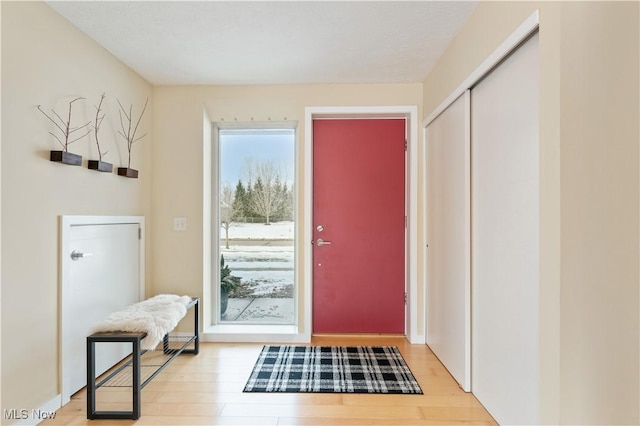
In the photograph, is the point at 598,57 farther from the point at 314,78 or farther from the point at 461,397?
the point at 314,78

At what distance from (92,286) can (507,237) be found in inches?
101

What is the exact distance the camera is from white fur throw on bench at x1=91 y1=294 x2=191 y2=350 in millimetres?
2127

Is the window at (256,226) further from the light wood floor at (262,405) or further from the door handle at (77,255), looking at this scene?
the door handle at (77,255)

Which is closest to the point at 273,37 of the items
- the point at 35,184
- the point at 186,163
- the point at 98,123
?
the point at 98,123

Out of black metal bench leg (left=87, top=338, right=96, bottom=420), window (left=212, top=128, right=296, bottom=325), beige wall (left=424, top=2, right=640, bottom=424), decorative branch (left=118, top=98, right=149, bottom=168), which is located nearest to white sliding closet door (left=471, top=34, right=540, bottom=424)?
beige wall (left=424, top=2, right=640, bottom=424)

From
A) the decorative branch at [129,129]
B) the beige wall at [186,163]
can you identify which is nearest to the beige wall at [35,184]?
the decorative branch at [129,129]

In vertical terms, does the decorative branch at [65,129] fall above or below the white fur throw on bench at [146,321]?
above

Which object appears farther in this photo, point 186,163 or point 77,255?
point 186,163

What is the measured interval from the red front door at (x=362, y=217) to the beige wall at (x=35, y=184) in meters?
1.87

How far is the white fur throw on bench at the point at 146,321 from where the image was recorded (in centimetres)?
213

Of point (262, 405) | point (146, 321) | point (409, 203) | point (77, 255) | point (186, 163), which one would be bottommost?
point (262, 405)

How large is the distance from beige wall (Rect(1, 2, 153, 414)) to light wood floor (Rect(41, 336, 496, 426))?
42 cm

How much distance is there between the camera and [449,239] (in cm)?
259

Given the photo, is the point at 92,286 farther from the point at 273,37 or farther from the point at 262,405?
the point at 273,37
